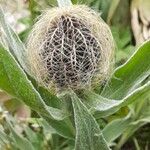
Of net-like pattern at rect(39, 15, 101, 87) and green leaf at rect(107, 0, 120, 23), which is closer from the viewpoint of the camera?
net-like pattern at rect(39, 15, 101, 87)

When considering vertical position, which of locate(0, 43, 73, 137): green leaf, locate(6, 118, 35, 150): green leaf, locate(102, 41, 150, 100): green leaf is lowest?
locate(6, 118, 35, 150): green leaf

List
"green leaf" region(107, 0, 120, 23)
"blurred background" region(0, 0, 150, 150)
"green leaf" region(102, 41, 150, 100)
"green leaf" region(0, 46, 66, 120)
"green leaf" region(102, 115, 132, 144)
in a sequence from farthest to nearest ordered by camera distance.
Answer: "green leaf" region(107, 0, 120, 23) < "blurred background" region(0, 0, 150, 150) < "green leaf" region(102, 115, 132, 144) < "green leaf" region(102, 41, 150, 100) < "green leaf" region(0, 46, 66, 120)

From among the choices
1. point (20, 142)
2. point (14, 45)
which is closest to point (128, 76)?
point (14, 45)

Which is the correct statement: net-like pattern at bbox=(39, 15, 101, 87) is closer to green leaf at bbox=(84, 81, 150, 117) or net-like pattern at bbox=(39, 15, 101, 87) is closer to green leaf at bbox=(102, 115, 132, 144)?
green leaf at bbox=(84, 81, 150, 117)

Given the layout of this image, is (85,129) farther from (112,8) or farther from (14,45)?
(112,8)

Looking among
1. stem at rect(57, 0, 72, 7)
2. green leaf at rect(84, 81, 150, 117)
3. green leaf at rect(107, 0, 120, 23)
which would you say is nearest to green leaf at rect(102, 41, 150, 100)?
green leaf at rect(84, 81, 150, 117)
